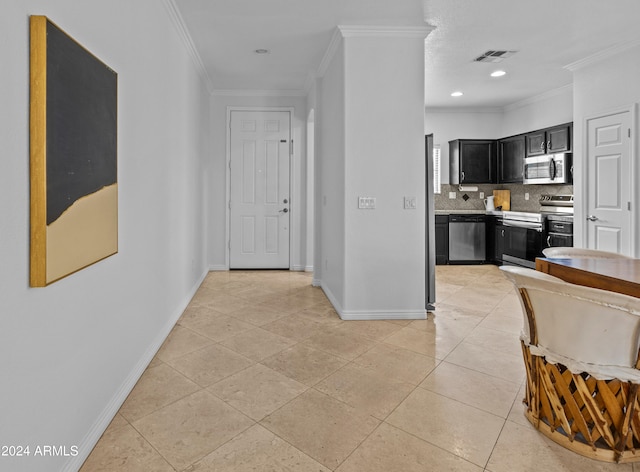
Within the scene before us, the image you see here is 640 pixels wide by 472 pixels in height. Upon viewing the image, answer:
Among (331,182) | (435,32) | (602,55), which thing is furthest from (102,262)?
(602,55)

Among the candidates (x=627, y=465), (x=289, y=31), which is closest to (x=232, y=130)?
(x=289, y=31)

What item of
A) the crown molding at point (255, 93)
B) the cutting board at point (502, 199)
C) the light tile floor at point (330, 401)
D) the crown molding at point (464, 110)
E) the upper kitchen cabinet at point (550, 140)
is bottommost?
the light tile floor at point (330, 401)

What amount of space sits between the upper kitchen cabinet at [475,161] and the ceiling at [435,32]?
156 cm

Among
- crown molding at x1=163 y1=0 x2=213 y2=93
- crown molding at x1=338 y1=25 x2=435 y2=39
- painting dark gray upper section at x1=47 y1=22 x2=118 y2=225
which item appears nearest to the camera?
painting dark gray upper section at x1=47 y1=22 x2=118 y2=225

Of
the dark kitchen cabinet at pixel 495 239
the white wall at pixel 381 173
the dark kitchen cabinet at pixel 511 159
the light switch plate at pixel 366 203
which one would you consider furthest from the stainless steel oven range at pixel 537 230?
the light switch plate at pixel 366 203

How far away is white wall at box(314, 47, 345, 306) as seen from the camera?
3.66m

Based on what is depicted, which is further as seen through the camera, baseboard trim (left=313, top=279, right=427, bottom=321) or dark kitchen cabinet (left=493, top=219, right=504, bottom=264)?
dark kitchen cabinet (left=493, top=219, right=504, bottom=264)

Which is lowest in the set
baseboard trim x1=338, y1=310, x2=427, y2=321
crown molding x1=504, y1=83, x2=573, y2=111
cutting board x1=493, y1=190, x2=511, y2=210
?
baseboard trim x1=338, y1=310, x2=427, y2=321

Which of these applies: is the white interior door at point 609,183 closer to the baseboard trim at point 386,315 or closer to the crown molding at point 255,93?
the baseboard trim at point 386,315

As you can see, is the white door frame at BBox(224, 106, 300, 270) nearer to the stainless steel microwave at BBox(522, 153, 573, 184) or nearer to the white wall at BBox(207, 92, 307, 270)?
the white wall at BBox(207, 92, 307, 270)

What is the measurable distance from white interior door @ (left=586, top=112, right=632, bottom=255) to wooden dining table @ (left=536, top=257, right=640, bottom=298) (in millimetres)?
2257

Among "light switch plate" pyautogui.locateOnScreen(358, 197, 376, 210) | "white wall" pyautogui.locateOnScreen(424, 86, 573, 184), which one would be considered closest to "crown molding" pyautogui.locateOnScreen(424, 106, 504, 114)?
"white wall" pyautogui.locateOnScreen(424, 86, 573, 184)

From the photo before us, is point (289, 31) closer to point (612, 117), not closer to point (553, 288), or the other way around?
point (553, 288)

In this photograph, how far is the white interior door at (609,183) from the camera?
3990mm
